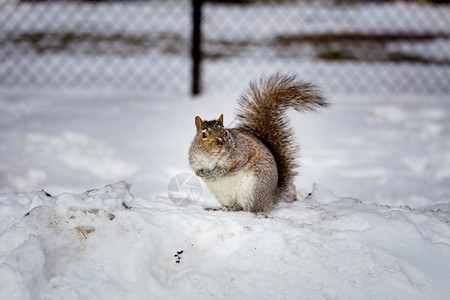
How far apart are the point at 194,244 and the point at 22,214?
68 centimetres

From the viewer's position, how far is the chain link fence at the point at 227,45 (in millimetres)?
6215

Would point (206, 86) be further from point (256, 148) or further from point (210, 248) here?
point (210, 248)

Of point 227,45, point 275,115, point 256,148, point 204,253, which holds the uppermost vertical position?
point 227,45

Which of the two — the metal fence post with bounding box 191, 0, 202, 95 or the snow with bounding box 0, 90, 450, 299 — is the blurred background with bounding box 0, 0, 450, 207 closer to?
the metal fence post with bounding box 191, 0, 202, 95

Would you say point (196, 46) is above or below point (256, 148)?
above

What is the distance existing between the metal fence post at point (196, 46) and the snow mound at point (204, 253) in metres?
3.33

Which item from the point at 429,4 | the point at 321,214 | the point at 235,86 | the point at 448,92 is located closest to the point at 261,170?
the point at 321,214

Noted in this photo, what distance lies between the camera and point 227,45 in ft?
25.8

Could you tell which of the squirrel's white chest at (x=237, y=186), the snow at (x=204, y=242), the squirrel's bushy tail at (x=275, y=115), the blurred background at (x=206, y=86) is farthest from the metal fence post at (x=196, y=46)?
the squirrel's white chest at (x=237, y=186)

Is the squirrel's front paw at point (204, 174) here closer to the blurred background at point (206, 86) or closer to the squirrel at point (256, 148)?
the squirrel at point (256, 148)

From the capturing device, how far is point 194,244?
1832mm

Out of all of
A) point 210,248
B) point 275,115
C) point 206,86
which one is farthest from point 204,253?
point 206,86

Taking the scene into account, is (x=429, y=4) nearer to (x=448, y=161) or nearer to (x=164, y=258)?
(x=448, y=161)

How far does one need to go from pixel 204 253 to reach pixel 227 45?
20.9 ft
